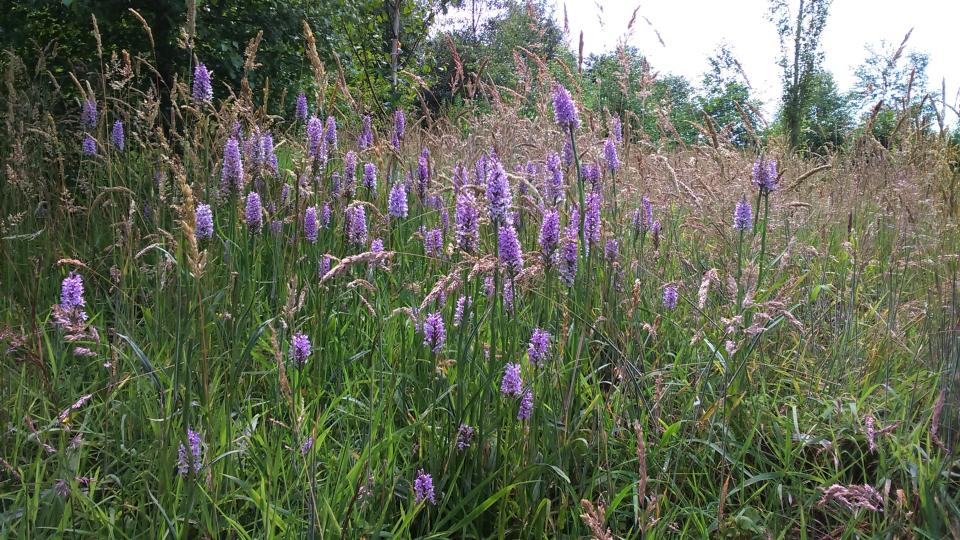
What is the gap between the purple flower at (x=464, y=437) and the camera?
155 cm

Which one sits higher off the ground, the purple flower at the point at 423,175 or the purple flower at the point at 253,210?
the purple flower at the point at 423,175

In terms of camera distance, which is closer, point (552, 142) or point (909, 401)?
point (909, 401)

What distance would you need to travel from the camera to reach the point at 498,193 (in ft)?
4.89

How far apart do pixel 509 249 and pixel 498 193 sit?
0.14 m

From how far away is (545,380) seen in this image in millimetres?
1596

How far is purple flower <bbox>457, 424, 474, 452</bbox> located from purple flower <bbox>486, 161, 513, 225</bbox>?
53cm

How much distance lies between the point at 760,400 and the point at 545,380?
0.83m

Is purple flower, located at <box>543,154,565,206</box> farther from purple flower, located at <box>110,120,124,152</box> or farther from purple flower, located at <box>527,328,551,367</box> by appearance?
purple flower, located at <box>110,120,124,152</box>

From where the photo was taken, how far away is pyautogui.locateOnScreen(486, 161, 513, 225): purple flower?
1483 millimetres

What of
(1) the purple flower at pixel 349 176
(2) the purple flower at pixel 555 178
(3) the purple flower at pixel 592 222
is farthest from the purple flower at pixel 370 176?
(3) the purple flower at pixel 592 222

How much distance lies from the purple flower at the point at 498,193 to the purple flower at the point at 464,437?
526 millimetres

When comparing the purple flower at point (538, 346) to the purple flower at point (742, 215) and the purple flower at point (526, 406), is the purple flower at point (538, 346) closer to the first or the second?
the purple flower at point (526, 406)

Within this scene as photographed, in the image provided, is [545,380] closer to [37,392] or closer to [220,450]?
[220,450]

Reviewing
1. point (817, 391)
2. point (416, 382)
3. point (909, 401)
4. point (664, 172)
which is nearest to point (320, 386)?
point (416, 382)
